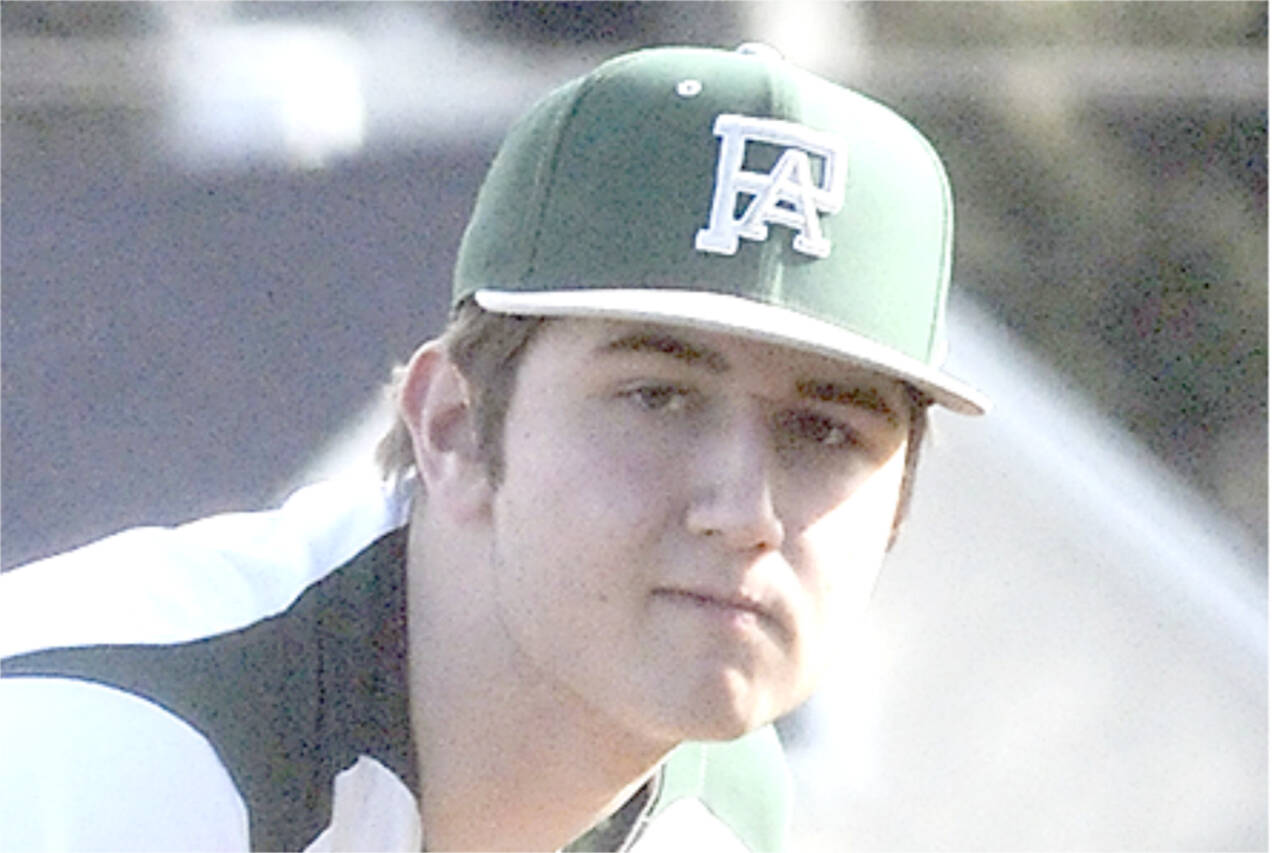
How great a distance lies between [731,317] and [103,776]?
1.50ft

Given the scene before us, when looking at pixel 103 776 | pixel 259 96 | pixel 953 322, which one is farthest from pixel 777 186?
pixel 259 96

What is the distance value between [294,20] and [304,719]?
62.1 inches

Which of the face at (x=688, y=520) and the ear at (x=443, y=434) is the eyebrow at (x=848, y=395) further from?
the ear at (x=443, y=434)

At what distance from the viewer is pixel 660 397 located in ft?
4.74

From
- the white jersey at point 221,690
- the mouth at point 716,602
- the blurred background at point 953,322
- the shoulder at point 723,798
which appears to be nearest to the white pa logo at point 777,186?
the mouth at point 716,602

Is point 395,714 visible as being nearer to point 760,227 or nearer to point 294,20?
point 760,227

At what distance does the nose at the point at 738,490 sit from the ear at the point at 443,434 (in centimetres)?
19

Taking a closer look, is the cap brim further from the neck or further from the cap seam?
the neck

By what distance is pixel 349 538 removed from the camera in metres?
1.66

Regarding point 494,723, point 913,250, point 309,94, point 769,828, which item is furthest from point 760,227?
point 309,94

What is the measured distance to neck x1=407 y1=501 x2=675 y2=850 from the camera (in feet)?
5.15

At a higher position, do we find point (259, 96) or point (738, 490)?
point (259, 96)

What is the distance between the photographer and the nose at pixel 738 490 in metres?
1.39

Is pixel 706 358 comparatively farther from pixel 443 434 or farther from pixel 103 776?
pixel 103 776
